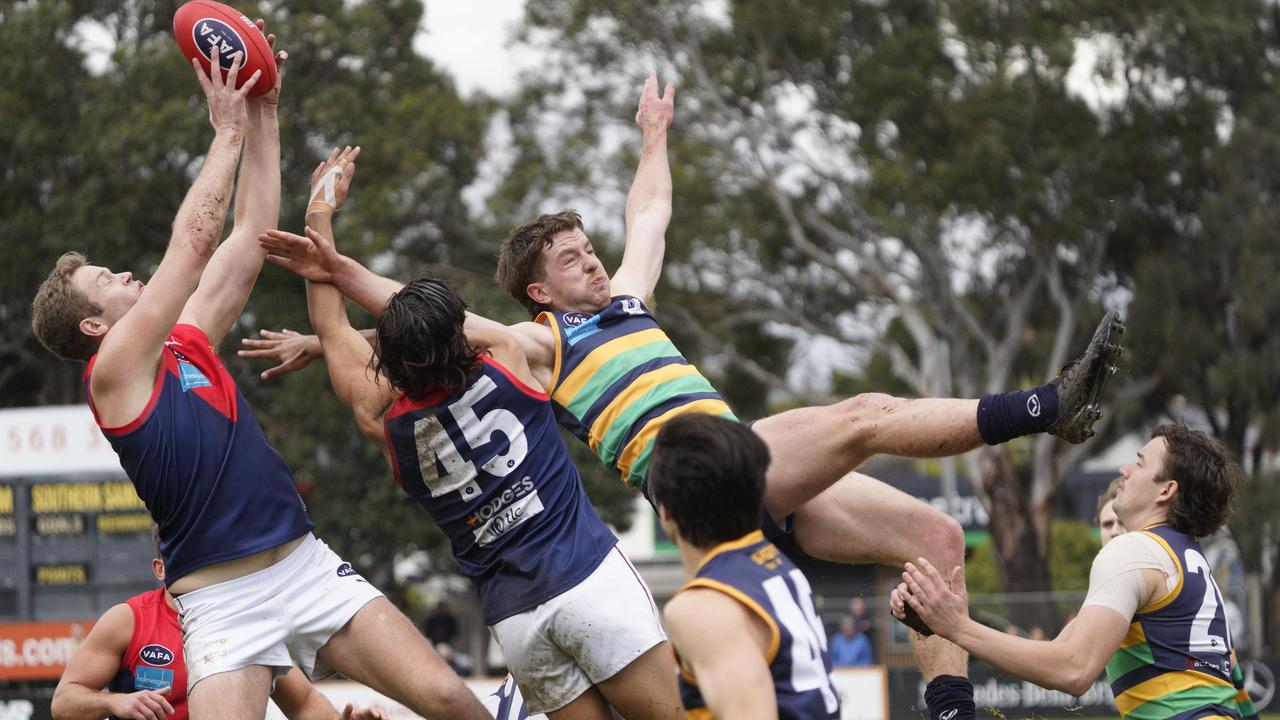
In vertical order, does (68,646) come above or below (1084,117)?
below

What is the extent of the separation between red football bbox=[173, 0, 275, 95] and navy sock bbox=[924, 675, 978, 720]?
349 cm

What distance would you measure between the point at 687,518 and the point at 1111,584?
1782 mm

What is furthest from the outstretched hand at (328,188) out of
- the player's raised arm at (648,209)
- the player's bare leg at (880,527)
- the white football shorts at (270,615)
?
the player's bare leg at (880,527)

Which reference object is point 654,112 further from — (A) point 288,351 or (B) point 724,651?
(B) point 724,651

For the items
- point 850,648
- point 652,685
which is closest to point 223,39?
point 652,685

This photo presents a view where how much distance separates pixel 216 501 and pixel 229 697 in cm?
69

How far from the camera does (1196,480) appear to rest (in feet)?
16.6

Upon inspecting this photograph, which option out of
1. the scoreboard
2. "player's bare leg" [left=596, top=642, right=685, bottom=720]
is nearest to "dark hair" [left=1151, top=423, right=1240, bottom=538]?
"player's bare leg" [left=596, top=642, right=685, bottom=720]

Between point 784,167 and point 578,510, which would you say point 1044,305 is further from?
point 578,510

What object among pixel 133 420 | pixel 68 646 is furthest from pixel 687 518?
pixel 68 646

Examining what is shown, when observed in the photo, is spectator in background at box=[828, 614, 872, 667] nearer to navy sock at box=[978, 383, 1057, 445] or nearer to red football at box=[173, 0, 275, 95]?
navy sock at box=[978, 383, 1057, 445]

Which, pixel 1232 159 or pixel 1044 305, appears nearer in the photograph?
pixel 1232 159

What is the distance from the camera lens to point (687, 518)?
3846mm

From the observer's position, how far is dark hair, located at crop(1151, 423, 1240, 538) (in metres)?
5.07
